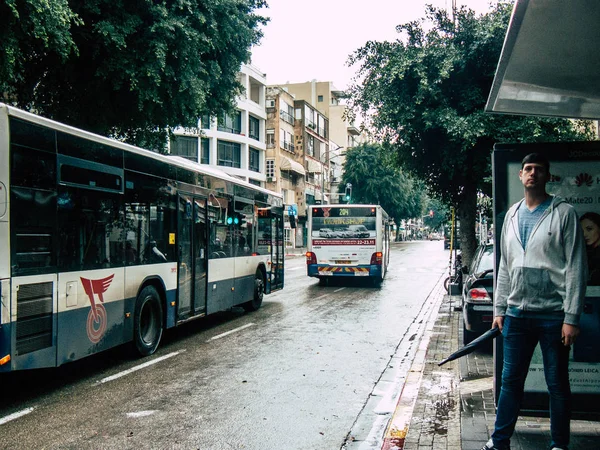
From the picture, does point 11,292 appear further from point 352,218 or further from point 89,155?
point 352,218

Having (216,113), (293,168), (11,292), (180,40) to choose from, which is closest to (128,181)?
(11,292)

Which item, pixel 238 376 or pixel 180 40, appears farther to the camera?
pixel 180 40

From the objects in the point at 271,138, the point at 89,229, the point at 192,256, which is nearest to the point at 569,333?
the point at 89,229

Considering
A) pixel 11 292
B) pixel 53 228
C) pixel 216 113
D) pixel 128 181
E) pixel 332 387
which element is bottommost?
pixel 332 387

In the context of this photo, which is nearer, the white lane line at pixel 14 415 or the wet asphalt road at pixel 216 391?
the wet asphalt road at pixel 216 391

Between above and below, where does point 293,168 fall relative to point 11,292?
above

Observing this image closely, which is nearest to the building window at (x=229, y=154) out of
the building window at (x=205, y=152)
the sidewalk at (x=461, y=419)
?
the building window at (x=205, y=152)

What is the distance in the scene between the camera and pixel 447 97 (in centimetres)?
1380

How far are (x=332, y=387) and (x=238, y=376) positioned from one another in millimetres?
1255

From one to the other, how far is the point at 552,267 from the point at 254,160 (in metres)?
46.8

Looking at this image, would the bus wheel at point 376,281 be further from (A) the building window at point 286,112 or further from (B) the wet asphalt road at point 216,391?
(A) the building window at point 286,112

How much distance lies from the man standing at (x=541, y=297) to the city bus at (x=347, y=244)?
15601 millimetres

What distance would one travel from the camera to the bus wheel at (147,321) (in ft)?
26.8

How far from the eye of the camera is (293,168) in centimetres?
5359
